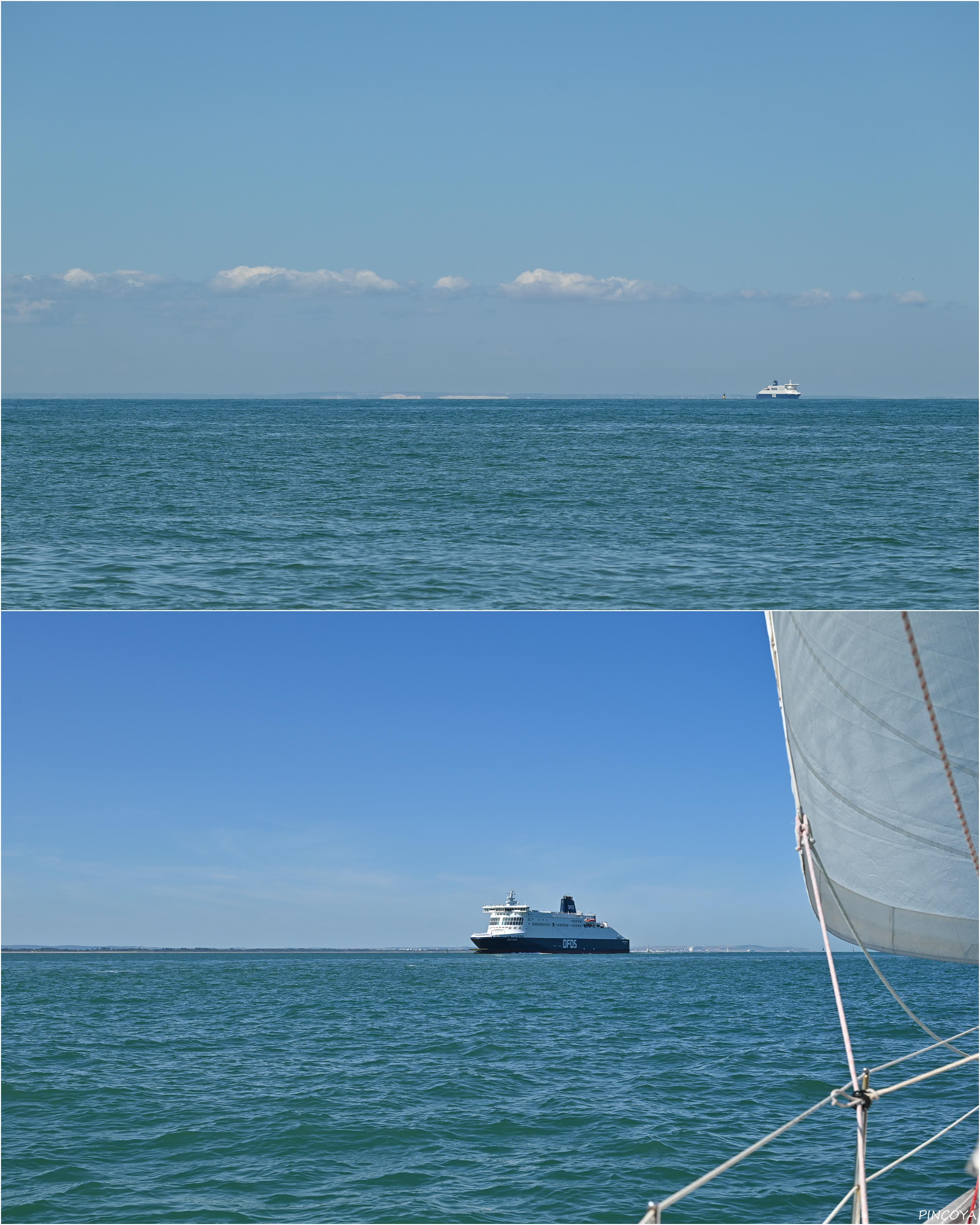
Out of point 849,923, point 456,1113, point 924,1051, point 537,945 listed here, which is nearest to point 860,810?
point 849,923

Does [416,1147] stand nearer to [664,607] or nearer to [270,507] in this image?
[664,607]

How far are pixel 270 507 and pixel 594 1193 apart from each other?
26.8 metres

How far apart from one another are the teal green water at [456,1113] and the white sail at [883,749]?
441 centimetres

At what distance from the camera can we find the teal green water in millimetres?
9141

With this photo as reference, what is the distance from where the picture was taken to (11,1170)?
10.4m

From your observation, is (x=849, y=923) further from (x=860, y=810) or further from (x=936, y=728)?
(x=936, y=728)

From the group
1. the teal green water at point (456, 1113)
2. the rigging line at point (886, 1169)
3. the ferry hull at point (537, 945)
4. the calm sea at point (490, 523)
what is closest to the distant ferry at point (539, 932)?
the ferry hull at point (537, 945)

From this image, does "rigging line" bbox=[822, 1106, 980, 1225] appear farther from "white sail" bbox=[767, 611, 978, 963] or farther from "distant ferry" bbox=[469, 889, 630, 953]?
"distant ferry" bbox=[469, 889, 630, 953]

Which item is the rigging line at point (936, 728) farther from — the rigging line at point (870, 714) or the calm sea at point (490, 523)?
the calm sea at point (490, 523)

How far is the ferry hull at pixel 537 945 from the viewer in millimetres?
88875

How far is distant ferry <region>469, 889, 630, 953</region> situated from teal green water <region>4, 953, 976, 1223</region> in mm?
62407

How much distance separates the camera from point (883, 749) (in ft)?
17.2

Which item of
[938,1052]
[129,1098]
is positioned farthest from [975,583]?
[129,1098]

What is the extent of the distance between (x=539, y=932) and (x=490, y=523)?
65.5m
